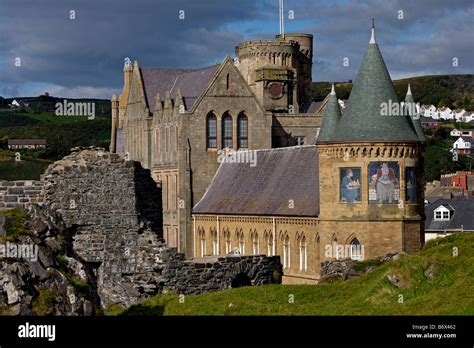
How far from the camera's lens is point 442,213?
110188 mm

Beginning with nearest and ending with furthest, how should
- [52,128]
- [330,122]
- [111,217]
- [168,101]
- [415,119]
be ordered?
[111,217] < [330,122] < [415,119] < [168,101] < [52,128]

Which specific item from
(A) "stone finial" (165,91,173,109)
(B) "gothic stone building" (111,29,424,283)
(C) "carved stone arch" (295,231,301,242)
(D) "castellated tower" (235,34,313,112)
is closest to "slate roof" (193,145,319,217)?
(B) "gothic stone building" (111,29,424,283)

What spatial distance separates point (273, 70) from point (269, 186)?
29313 millimetres

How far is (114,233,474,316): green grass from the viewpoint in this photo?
28.1 metres

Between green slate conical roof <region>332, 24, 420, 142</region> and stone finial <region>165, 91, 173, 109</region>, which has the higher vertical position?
stone finial <region>165, 91, 173, 109</region>

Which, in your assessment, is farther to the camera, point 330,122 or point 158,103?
point 158,103

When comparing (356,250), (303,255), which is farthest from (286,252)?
(356,250)

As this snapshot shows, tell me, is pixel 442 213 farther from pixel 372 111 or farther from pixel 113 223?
pixel 113 223

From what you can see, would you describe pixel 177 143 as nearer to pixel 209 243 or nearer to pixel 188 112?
pixel 188 112

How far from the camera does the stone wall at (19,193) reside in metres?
28.9

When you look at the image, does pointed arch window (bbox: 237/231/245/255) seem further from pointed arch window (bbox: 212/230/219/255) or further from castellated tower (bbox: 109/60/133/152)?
castellated tower (bbox: 109/60/133/152)

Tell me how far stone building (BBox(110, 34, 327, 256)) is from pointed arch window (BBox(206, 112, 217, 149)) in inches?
3.1

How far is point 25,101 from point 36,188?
171348 millimetres
